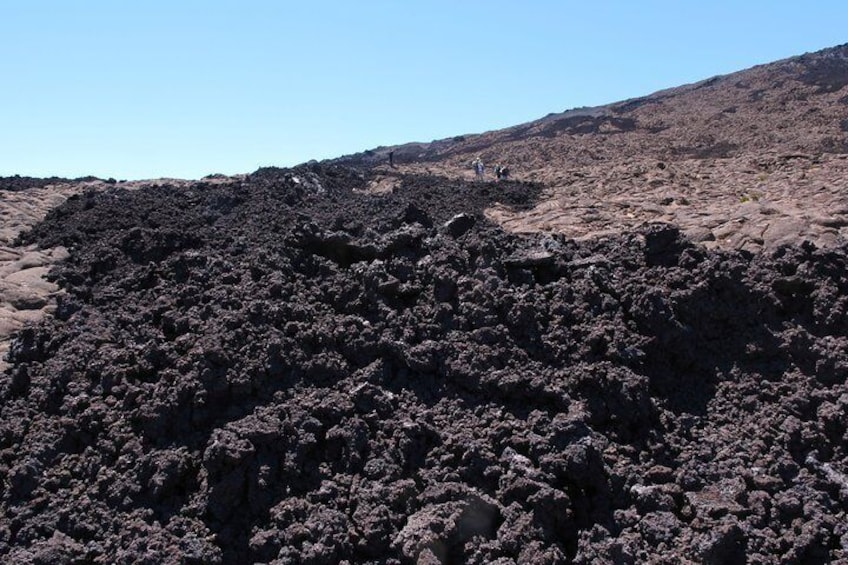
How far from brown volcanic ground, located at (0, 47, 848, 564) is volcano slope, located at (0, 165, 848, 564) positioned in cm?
2

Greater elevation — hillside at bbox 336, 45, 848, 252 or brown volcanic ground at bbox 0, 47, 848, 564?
hillside at bbox 336, 45, 848, 252

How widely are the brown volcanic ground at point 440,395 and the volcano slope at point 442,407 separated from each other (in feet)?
0.06

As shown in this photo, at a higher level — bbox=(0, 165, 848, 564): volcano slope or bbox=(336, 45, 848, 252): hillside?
bbox=(336, 45, 848, 252): hillside

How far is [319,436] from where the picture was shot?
548 cm

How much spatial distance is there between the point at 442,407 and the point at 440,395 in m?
0.17

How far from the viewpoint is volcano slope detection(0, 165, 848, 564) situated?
188 inches

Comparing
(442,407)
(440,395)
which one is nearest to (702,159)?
(440,395)

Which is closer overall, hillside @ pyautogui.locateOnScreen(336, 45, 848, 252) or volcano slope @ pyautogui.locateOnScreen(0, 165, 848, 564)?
volcano slope @ pyautogui.locateOnScreen(0, 165, 848, 564)

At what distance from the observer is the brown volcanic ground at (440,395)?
15.8 ft

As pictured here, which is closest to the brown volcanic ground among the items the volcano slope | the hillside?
the volcano slope

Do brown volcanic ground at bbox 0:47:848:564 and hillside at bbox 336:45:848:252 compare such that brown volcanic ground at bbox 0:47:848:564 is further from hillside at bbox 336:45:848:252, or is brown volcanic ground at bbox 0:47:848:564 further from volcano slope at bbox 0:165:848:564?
hillside at bbox 336:45:848:252

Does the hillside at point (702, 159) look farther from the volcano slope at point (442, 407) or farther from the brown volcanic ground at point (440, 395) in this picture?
the volcano slope at point (442, 407)

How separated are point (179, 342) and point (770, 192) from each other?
7.89 metres

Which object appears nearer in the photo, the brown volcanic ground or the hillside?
the brown volcanic ground
